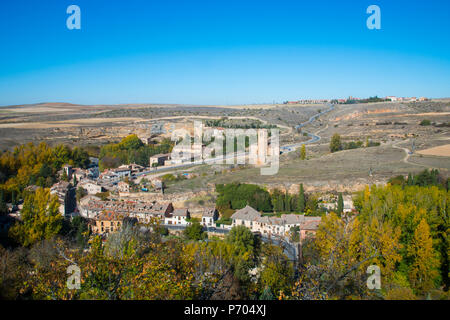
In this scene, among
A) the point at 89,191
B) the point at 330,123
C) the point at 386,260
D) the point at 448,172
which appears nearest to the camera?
the point at 386,260

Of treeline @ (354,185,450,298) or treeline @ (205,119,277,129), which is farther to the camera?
treeline @ (205,119,277,129)

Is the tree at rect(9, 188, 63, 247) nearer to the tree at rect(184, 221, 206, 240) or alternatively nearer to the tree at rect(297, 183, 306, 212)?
the tree at rect(184, 221, 206, 240)

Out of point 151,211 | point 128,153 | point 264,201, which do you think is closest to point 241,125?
point 128,153

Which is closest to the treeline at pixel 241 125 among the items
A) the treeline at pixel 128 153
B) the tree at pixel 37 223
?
the treeline at pixel 128 153

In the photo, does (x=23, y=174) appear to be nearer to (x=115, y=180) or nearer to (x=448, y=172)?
(x=115, y=180)

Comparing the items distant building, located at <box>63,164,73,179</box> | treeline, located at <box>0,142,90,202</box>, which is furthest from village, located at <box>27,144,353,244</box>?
distant building, located at <box>63,164,73,179</box>
